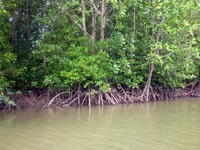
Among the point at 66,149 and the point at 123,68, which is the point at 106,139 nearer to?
the point at 66,149

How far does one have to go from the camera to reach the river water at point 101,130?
4871 millimetres

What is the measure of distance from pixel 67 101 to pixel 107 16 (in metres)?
3.16

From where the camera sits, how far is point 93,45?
1002 cm

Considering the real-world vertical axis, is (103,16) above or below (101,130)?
above

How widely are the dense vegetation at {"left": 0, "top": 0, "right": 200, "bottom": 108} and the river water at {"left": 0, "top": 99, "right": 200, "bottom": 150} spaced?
56.2 inches

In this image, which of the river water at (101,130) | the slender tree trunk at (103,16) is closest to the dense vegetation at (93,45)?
the slender tree trunk at (103,16)

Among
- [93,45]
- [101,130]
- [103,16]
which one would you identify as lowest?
[101,130]

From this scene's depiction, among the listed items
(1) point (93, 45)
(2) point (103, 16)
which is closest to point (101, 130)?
(1) point (93, 45)

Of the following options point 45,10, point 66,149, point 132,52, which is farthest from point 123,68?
point 66,149

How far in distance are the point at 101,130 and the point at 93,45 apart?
4.49 m

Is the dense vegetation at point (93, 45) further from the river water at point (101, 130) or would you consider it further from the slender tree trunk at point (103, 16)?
the river water at point (101, 130)

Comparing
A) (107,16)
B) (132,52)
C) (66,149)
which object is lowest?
(66,149)

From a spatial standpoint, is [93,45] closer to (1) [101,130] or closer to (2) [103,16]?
(2) [103,16]

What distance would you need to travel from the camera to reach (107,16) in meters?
10.7
